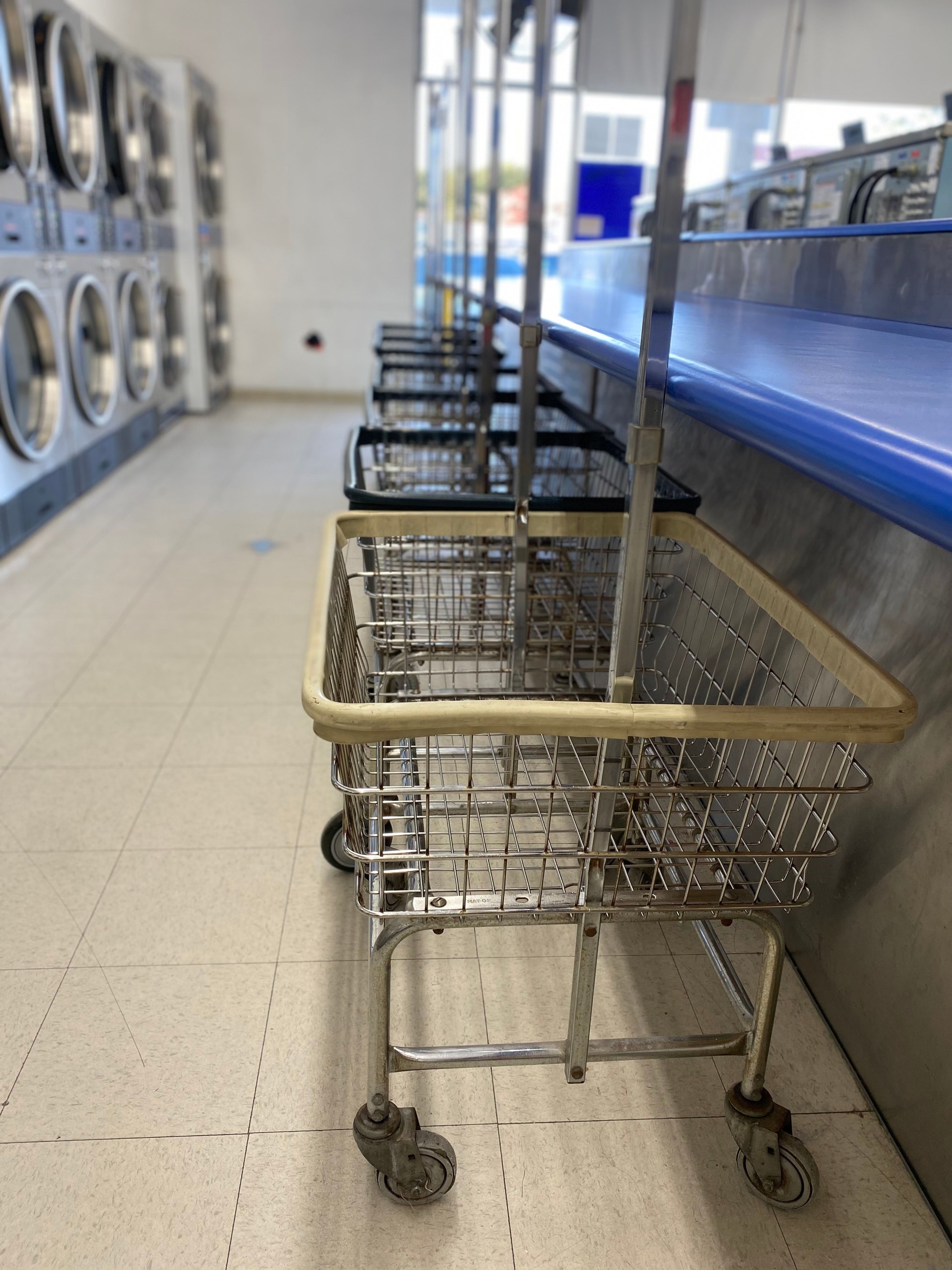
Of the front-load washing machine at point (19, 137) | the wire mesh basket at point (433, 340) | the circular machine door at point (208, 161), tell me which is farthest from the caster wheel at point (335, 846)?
the circular machine door at point (208, 161)

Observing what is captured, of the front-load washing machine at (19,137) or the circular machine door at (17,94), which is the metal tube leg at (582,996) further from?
the circular machine door at (17,94)

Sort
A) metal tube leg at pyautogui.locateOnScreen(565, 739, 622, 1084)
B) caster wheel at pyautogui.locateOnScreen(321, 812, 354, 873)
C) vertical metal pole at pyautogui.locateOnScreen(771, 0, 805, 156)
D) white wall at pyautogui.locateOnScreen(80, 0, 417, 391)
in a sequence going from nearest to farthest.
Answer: metal tube leg at pyautogui.locateOnScreen(565, 739, 622, 1084) → caster wheel at pyautogui.locateOnScreen(321, 812, 354, 873) → white wall at pyautogui.locateOnScreen(80, 0, 417, 391) → vertical metal pole at pyautogui.locateOnScreen(771, 0, 805, 156)

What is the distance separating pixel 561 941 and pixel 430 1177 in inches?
23.0

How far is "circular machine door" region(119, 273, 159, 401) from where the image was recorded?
5.48m

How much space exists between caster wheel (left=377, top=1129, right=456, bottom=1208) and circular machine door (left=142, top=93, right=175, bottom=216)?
6239mm

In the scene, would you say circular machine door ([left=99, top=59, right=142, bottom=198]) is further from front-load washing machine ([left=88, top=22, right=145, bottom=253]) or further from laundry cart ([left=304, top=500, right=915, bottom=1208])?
laundry cart ([left=304, top=500, right=915, bottom=1208])

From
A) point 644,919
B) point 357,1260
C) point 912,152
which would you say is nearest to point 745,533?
point 644,919

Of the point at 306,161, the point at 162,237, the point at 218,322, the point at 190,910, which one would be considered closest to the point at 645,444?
the point at 190,910

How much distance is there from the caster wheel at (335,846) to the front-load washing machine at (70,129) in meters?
3.50

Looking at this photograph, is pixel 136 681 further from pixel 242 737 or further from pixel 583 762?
pixel 583 762

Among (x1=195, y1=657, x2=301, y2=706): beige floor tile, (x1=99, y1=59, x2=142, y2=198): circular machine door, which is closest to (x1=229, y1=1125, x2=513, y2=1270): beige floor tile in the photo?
(x1=195, y1=657, x2=301, y2=706): beige floor tile

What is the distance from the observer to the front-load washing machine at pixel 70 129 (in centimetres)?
400

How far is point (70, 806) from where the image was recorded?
6.80 feet

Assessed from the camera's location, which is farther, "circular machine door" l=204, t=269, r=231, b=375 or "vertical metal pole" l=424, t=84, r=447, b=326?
"circular machine door" l=204, t=269, r=231, b=375
